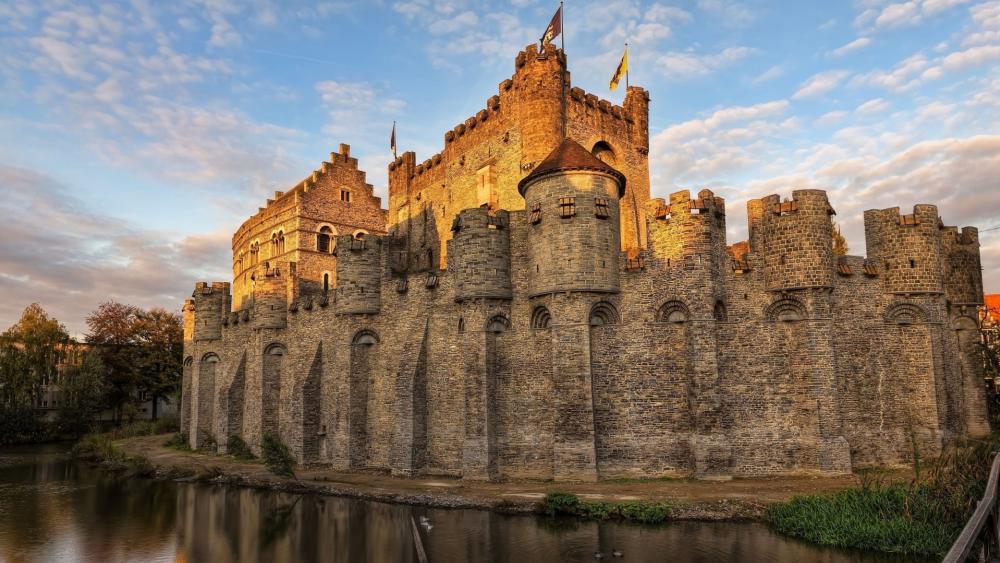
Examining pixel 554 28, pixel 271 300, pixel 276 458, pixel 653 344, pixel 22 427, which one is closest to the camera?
pixel 653 344

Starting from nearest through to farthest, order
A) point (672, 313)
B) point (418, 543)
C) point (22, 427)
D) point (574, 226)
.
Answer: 1. point (418, 543)
2. point (672, 313)
3. point (574, 226)
4. point (22, 427)

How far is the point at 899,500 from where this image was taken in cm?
1553

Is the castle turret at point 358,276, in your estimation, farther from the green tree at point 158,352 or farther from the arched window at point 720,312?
the green tree at point 158,352

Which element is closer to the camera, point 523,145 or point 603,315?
point 603,315

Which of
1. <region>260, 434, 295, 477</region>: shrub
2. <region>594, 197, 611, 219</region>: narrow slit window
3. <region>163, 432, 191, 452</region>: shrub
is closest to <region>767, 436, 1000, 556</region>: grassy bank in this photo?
<region>594, 197, 611, 219</region>: narrow slit window

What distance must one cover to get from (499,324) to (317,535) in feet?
33.2

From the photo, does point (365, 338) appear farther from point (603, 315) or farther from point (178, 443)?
point (178, 443)

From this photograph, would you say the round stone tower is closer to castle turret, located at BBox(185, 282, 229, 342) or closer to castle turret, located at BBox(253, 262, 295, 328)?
castle turret, located at BBox(253, 262, 295, 328)

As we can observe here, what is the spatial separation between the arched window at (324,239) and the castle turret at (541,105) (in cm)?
2106

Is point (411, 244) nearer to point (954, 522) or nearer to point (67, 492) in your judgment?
point (67, 492)

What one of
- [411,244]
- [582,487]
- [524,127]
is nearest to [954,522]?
[582,487]

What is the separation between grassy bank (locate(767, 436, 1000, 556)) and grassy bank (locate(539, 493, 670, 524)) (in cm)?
295

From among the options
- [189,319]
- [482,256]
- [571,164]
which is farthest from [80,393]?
[571,164]

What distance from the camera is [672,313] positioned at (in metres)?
22.6
